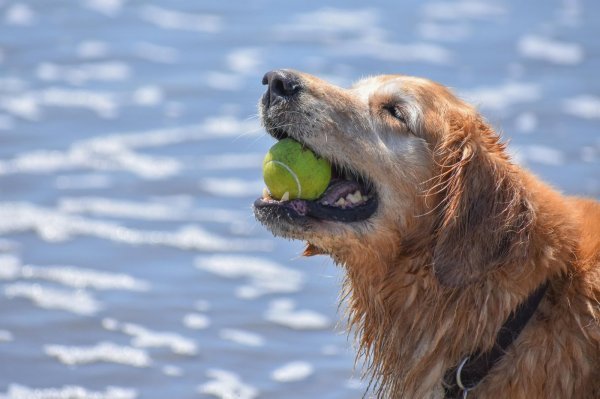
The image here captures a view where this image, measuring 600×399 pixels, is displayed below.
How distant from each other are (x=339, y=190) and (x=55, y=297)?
2953 mm

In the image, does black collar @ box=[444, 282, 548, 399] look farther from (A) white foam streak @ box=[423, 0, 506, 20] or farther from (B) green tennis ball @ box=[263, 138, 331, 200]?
(A) white foam streak @ box=[423, 0, 506, 20]

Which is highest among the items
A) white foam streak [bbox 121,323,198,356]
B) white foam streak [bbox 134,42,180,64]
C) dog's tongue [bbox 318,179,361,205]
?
white foam streak [bbox 134,42,180,64]

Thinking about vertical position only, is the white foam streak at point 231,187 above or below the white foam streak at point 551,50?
below

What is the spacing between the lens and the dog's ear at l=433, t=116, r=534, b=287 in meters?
5.25

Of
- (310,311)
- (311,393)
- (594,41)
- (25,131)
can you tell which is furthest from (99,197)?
(594,41)

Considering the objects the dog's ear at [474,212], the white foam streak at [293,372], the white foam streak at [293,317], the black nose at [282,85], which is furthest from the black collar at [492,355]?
the white foam streak at [293,317]

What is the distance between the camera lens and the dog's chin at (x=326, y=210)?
552cm

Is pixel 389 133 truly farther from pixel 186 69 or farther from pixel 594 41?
pixel 594 41

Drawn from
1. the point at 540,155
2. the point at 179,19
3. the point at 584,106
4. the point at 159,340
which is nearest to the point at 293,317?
the point at 159,340

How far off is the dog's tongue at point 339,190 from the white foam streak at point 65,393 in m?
2.02

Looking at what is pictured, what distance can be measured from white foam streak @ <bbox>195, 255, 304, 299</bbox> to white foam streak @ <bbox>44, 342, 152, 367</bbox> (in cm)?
100

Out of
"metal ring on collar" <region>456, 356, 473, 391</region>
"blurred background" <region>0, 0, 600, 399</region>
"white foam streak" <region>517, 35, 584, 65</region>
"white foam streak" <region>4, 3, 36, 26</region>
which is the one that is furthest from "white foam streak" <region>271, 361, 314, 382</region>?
"white foam streak" <region>4, 3, 36, 26</region>

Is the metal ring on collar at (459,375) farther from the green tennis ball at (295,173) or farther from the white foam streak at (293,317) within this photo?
the white foam streak at (293,317)

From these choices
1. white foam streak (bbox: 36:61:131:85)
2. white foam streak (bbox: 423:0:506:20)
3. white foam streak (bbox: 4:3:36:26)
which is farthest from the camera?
white foam streak (bbox: 423:0:506:20)
